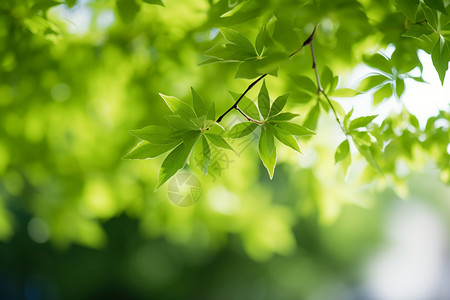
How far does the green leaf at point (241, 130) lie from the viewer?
67 centimetres

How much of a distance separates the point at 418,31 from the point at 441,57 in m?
0.07

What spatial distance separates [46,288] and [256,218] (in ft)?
17.9

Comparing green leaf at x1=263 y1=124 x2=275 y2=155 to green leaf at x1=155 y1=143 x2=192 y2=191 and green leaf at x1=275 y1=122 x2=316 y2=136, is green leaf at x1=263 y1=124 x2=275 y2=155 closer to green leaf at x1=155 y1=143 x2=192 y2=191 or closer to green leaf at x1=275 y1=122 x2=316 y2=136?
green leaf at x1=275 y1=122 x2=316 y2=136

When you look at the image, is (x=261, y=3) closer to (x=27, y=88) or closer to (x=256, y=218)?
(x=27, y=88)

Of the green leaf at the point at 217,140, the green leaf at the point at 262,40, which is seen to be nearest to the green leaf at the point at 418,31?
the green leaf at the point at 262,40

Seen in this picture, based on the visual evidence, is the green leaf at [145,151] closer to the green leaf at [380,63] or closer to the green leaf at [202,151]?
the green leaf at [202,151]

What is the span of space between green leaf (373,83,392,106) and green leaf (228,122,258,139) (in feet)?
1.29

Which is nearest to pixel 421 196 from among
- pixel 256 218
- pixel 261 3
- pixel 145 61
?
pixel 256 218

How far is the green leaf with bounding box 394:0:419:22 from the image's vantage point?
27.1 inches

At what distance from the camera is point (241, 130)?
683mm

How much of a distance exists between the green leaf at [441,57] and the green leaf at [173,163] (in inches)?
19.6

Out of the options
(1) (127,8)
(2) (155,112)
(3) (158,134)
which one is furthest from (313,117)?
(2) (155,112)

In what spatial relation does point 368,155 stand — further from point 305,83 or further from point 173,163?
point 173,163

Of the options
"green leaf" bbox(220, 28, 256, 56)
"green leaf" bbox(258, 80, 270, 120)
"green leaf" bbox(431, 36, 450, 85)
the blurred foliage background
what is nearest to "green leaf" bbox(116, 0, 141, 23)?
the blurred foliage background
